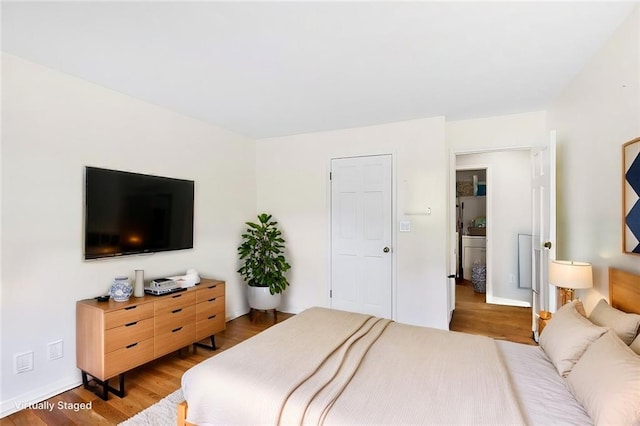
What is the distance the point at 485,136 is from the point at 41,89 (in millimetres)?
4137

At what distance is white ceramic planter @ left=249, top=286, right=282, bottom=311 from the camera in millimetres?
3967

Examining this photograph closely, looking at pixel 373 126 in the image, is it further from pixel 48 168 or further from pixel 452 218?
pixel 48 168

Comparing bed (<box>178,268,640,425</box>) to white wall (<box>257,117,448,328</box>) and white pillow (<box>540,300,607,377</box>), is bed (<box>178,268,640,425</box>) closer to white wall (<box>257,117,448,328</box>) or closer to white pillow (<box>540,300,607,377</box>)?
white pillow (<box>540,300,607,377</box>)

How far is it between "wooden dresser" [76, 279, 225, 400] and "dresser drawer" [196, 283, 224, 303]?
26 millimetres

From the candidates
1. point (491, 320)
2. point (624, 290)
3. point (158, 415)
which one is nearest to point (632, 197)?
point (624, 290)

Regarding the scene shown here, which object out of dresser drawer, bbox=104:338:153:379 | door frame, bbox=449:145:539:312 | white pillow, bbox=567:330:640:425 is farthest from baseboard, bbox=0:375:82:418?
door frame, bbox=449:145:539:312

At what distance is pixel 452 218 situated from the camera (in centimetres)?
412

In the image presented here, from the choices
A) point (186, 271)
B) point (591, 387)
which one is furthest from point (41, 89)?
point (591, 387)

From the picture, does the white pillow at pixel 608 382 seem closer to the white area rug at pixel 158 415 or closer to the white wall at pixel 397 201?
the white wall at pixel 397 201

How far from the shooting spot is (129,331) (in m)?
2.43

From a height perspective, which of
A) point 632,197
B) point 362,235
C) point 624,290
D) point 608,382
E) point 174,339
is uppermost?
point 632,197

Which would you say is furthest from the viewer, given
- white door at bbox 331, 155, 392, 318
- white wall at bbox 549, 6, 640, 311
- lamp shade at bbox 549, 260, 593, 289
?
white door at bbox 331, 155, 392, 318

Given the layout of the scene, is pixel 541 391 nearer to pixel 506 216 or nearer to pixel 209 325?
pixel 209 325

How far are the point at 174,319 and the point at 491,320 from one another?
3656mm
